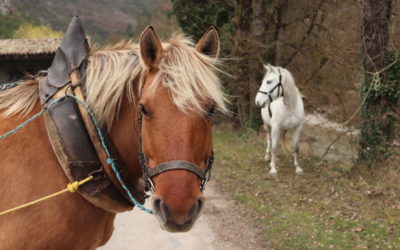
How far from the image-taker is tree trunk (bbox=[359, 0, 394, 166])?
6332 millimetres

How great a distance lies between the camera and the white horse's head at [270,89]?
6.79 metres

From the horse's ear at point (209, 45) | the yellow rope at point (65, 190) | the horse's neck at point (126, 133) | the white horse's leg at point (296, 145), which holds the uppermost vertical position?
the horse's ear at point (209, 45)

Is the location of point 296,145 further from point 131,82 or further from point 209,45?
point 131,82

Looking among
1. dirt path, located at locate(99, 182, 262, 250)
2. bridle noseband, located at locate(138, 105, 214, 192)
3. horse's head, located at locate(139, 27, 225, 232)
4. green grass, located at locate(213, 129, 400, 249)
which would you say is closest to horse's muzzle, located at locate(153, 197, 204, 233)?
horse's head, located at locate(139, 27, 225, 232)

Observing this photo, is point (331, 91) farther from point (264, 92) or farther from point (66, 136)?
point (66, 136)

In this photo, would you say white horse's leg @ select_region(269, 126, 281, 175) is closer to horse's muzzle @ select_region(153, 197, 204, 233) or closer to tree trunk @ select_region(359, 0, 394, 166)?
tree trunk @ select_region(359, 0, 394, 166)

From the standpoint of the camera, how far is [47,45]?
12.7 metres

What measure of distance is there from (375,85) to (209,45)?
5494 mm

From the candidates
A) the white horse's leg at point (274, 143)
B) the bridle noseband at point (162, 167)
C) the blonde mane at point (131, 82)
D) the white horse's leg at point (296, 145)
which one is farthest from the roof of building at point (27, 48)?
the bridle noseband at point (162, 167)

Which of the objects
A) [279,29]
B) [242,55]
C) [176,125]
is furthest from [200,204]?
[279,29]

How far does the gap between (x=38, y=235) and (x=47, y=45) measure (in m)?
12.6

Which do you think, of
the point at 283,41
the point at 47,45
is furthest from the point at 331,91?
the point at 47,45

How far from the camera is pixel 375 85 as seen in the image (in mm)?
6391

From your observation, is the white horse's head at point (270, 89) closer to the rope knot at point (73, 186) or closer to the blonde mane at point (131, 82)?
the blonde mane at point (131, 82)
